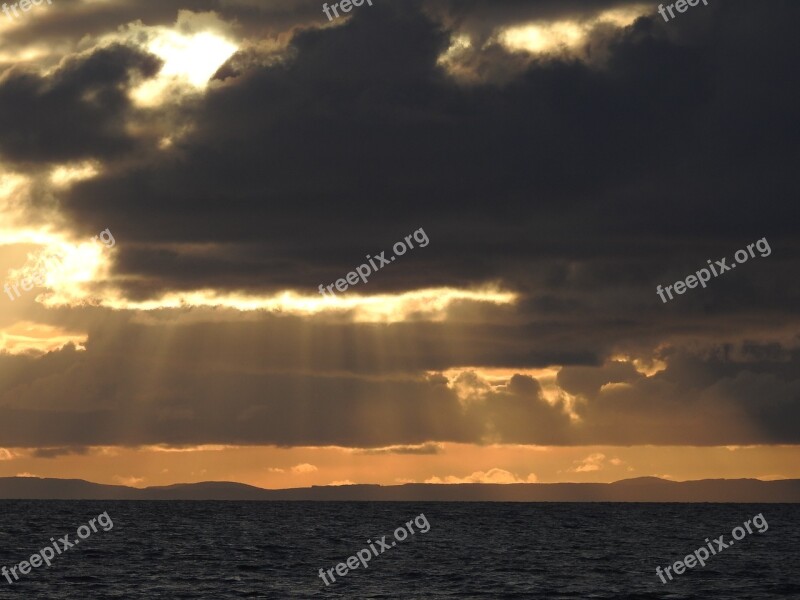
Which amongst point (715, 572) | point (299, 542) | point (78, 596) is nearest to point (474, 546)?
point (299, 542)

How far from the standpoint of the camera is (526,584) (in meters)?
105

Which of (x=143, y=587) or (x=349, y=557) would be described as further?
A: (x=349, y=557)

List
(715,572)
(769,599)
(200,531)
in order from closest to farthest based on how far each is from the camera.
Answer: (769,599) → (715,572) → (200,531)

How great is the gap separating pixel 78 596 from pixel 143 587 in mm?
6989

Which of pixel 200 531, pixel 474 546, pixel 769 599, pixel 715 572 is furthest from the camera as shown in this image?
pixel 200 531

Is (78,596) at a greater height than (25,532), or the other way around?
(25,532)

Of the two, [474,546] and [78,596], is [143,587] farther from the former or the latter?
[474,546]

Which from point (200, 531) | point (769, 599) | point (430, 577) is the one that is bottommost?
point (769, 599)

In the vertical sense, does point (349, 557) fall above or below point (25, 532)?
below

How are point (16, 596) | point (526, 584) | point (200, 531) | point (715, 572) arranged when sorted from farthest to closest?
point (200, 531), point (715, 572), point (526, 584), point (16, 596)

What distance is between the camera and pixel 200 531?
19625 cm

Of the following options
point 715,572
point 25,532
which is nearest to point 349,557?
point 715,572

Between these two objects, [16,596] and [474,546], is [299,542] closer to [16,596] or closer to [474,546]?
[474,546]

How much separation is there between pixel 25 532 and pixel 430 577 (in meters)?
90.9
